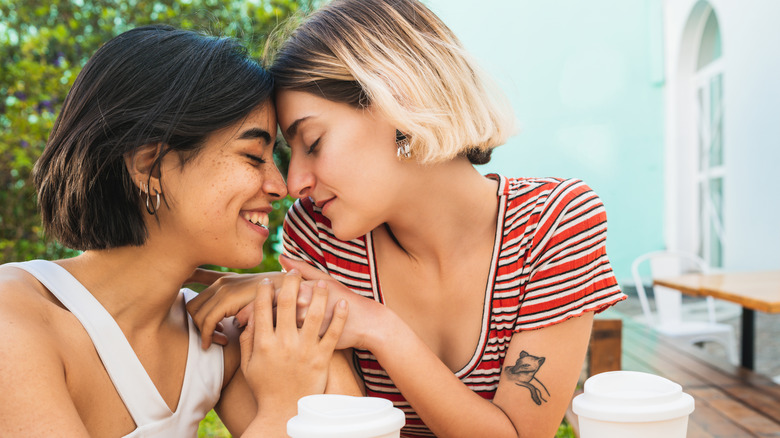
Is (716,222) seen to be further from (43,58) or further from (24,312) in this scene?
(24,312)

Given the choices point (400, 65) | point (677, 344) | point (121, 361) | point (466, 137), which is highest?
point (400, 65)

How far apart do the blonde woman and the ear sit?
32 cm

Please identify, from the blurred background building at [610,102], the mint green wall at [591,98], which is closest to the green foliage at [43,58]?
the blurred background building at [610,102]

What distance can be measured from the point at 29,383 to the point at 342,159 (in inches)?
33.7

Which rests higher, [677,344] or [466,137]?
[466,137]

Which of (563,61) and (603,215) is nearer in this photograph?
(603,215)

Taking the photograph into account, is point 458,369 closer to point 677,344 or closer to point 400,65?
point 400,65

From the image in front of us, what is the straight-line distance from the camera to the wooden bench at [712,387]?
3.12 m

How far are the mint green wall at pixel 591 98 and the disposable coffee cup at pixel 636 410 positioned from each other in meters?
8.49

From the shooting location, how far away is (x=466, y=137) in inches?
69.2

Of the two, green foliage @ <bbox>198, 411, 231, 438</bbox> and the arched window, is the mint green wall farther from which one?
green foliage @ <bbox>198, 411, 231, 438</bbox>

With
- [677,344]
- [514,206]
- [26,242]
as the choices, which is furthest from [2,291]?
[677,344]

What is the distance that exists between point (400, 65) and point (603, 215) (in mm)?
684

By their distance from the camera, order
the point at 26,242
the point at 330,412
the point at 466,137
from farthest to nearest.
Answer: the point at 26,242, the point at 466,137, the point at 330,412
